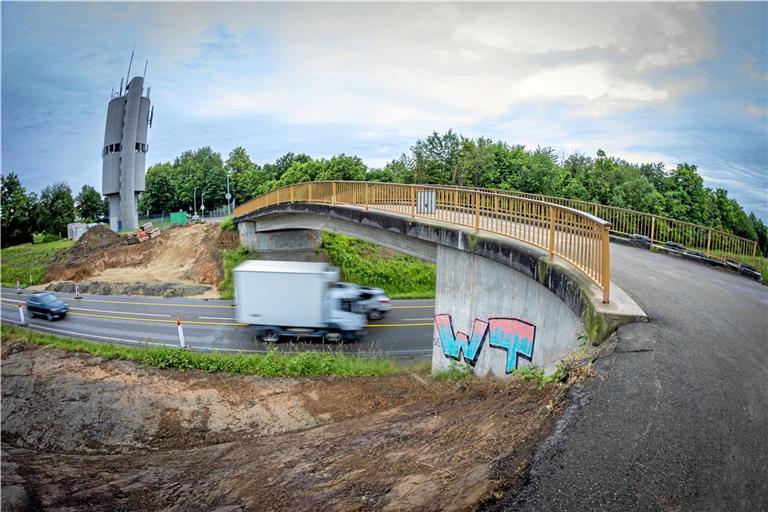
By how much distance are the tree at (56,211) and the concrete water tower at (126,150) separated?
18.1m

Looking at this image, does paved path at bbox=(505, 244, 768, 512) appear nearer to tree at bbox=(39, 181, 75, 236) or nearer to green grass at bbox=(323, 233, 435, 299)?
green grass at bbox=(323, 233, 435, 299)

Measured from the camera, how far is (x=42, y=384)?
1510 cm

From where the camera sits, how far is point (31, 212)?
66125 millimetres

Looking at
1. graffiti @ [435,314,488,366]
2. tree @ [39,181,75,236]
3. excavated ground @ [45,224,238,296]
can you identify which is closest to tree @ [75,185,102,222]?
tree @ [39,181,75,236]

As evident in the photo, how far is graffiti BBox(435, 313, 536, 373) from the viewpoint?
400 inches

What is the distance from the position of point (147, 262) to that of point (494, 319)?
39.9 m

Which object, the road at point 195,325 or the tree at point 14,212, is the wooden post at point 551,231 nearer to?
the road at point 195,325

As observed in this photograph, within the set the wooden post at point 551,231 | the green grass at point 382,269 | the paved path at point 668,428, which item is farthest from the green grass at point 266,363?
the green grass at point 382,269

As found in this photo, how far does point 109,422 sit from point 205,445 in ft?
10.8

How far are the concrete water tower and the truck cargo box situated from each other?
46041 millimetres

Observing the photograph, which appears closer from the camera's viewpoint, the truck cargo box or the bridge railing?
the bridge railing

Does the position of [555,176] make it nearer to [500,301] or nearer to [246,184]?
[500,301]

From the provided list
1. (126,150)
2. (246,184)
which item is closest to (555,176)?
(126,150)

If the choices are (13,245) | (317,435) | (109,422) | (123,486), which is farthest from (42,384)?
(13,245)
